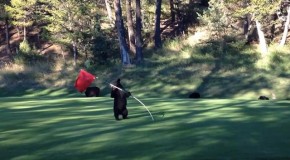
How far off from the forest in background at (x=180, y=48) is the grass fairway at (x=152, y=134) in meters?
13.1

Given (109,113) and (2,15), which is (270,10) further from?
(2,15)

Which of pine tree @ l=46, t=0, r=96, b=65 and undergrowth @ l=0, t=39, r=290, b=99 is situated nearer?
undergrowth @ l=0, t=39, r=290, b=99

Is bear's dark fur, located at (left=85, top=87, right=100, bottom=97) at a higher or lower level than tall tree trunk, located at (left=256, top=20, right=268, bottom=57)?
lower

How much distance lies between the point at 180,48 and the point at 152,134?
99.4 feet

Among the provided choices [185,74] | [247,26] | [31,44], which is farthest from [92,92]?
[31,44]

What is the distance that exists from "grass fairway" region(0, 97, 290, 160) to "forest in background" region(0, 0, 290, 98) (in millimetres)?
13064

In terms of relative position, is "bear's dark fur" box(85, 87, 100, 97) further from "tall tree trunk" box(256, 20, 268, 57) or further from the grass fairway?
"tall tree trunk" box(256, 20, 268, 57)

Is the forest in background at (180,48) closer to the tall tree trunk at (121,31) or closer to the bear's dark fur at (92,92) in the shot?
the tall tree trunk at (121,31)

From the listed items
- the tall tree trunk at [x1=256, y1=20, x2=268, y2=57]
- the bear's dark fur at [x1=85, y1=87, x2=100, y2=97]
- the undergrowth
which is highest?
the tall tree trunk at [x1=256, y1=20, x2=268, y2=57]

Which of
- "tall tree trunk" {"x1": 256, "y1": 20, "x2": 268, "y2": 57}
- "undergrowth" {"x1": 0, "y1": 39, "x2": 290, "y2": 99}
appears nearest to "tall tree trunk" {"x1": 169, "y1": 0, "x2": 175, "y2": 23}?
"undergrowth" {"x1": 0, "y1": 39, "x2": 290, "y2": 99}

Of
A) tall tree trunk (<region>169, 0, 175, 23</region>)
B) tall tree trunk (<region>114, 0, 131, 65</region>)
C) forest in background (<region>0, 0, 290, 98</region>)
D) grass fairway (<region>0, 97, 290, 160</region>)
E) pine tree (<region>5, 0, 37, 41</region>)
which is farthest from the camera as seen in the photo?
tall tree trunk (<region>169, 0, 175, 23</region>)

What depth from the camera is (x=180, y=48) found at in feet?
142

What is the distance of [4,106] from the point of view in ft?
76.0

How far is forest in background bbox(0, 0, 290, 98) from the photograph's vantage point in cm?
3447
